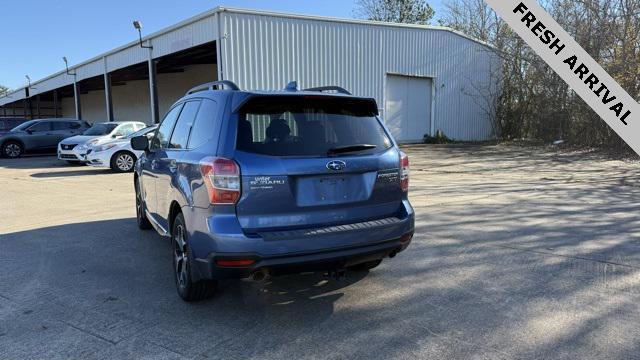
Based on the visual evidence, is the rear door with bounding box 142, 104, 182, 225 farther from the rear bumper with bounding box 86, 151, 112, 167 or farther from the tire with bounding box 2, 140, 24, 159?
the tire with bounding box 2, 140, 24, 159

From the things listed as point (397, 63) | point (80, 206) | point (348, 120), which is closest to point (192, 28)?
point (397, 63)

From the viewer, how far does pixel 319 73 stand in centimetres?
1914

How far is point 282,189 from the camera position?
347cm

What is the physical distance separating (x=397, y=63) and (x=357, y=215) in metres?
19.0

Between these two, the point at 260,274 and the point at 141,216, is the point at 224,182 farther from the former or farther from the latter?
the point at 141,216

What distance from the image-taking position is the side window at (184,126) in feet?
14.5

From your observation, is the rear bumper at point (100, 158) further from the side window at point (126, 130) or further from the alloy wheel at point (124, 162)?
the side window at point (126, 130)

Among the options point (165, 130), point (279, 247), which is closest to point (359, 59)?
point (165, 130)

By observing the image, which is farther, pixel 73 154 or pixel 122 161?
pixel 73 154

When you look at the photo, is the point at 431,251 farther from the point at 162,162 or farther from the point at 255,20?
the point at 255,20

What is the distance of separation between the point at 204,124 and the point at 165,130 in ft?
5.02

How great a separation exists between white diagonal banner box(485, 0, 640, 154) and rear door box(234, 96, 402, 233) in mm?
4061

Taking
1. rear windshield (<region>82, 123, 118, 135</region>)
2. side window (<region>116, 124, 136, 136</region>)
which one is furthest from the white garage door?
rear windshield (<region>82, 123, 118, 135</region>)

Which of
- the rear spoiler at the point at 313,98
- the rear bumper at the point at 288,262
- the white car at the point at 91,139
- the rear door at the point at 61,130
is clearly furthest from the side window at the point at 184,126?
the rear door at the point at 61,130
